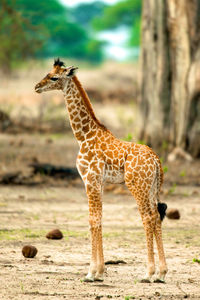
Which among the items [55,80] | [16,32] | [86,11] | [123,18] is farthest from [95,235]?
[86,11]

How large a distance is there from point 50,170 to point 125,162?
7.01 metres

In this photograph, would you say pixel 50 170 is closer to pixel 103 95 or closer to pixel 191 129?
pixel 191 129

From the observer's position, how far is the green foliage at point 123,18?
6744cm

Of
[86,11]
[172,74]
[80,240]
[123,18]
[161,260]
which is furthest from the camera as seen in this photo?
[86,11]

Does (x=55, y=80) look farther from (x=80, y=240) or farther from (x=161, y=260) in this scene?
(x=80, y=240)

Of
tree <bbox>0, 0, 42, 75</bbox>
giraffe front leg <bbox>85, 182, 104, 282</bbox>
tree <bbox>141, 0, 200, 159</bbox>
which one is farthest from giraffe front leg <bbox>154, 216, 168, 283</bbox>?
tree <bbox>0, 0, 42, 75</bbox>

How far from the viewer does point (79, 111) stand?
6.14 m

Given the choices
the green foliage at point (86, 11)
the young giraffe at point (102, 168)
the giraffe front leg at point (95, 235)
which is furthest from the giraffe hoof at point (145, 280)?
the green foliage at point (86, 11)

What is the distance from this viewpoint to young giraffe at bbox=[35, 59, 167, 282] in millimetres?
5770

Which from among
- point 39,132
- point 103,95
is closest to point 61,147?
point 39,132

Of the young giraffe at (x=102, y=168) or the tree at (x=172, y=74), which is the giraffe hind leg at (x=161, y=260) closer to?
the young giraffe at (x=102, y=168)

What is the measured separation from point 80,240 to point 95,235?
6.19 feet

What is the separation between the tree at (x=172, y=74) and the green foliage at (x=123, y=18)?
51.9 meters

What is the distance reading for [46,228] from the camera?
845cm
